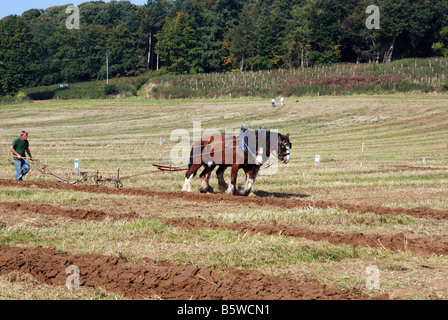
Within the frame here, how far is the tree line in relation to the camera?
8188 centimetres

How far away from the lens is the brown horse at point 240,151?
559 inches

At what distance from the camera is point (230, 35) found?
104312 mm

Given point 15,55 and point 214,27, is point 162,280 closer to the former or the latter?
point 15,55

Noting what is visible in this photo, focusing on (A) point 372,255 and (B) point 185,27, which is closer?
(A) point 372,255

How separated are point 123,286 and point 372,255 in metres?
3.81

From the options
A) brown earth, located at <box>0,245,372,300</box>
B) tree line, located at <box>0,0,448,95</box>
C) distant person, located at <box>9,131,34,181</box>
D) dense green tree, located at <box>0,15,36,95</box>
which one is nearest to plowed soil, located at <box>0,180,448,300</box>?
brown earth, located at <box>0,245,372,300</box>

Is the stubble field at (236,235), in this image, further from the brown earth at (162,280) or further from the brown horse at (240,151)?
the brown horse at (240,151)

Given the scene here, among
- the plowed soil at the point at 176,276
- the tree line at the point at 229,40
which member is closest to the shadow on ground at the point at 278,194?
the plowed soil at the point at 176,276

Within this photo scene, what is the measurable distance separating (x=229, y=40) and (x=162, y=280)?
10103 cm

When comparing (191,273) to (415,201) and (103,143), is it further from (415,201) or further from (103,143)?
(103,143)

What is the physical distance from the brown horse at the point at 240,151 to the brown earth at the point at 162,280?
23.0ft
